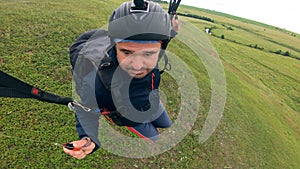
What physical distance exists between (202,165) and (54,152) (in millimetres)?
5820

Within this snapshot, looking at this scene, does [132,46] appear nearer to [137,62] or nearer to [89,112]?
[137,62]

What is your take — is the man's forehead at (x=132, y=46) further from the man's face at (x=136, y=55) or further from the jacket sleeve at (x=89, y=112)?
the jacket sleeve at (x=89, y=112)

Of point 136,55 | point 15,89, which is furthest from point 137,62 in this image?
point 15,89

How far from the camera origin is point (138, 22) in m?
2.71

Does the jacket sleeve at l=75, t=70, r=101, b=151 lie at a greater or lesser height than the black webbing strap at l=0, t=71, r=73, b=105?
lesser

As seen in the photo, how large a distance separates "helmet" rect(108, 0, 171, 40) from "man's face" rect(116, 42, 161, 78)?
96mm

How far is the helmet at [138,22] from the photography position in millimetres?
2707

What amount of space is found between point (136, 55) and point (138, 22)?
0.40 metres

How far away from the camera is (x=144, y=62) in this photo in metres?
2.85

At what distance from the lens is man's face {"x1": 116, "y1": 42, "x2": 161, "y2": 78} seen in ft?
9.00

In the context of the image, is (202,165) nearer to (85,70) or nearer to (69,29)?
(85,70)

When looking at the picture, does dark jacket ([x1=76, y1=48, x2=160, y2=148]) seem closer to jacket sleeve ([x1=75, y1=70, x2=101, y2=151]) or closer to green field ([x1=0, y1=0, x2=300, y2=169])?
jacket sleeve ([x1=75, y1=70, x2=101, y2=151])

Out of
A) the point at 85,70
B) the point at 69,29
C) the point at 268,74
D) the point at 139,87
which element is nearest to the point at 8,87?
the point at 85,70

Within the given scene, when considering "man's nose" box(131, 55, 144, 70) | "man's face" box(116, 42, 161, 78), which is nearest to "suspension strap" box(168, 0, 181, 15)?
"man's face" box(116, 42, 161, 78)
